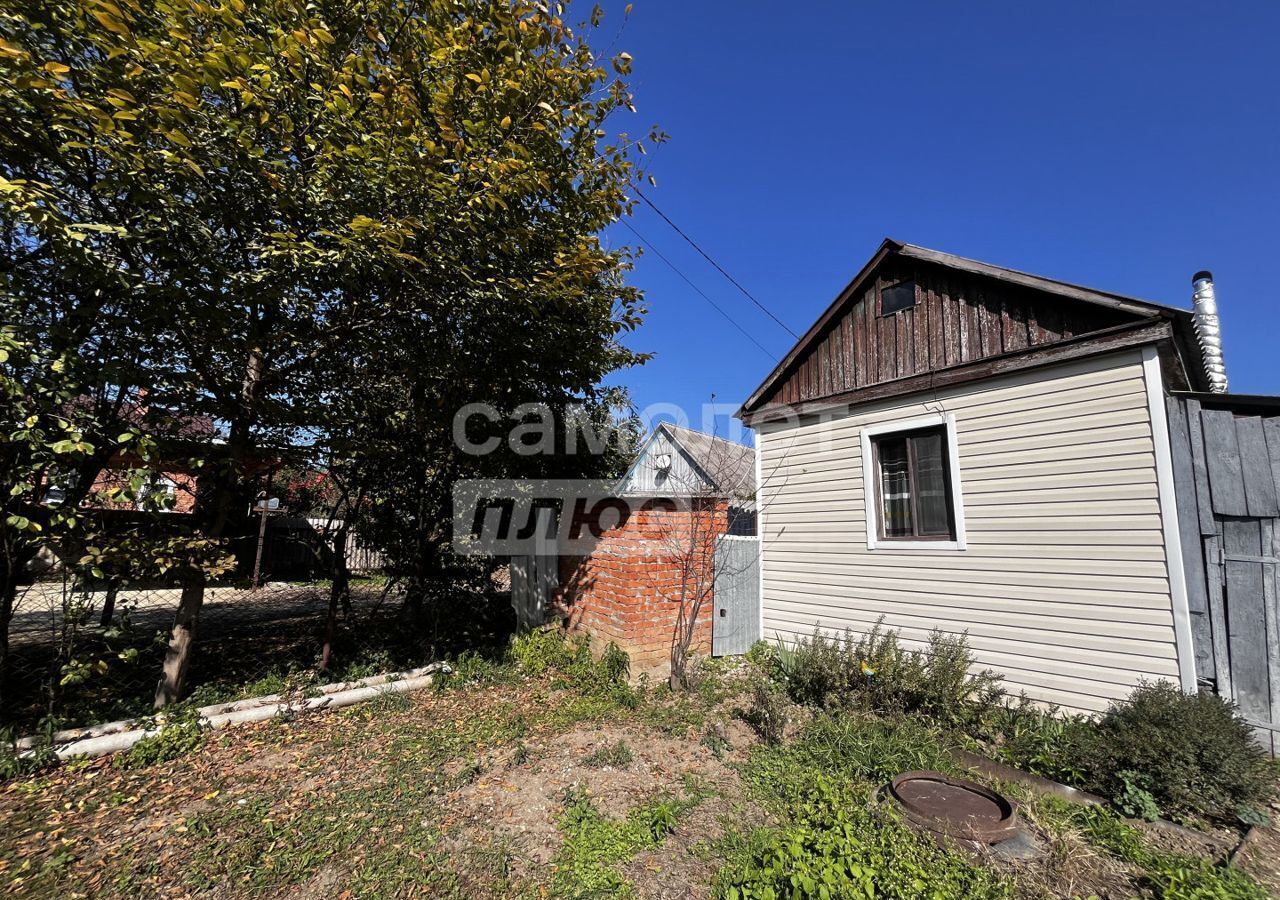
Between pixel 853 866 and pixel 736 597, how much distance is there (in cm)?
454

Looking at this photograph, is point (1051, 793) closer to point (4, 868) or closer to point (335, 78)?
point (4, 868)

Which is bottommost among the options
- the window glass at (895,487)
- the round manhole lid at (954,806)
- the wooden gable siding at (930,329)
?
the round manhole lid at (954,806)

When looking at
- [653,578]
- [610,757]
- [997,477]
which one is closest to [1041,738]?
[997,477]

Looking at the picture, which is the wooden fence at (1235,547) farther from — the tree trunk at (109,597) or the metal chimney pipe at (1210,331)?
the tree trunk at (109,597)

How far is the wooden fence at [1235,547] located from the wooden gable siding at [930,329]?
4.07ft

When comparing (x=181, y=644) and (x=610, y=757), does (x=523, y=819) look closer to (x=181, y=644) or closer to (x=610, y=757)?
(x=610, y=757)

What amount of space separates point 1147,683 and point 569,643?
18.5 feet

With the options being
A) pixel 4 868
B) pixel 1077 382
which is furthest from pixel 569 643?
pixel 1077 382

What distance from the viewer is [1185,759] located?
3.42 metres

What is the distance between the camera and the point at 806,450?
6832 millimetres

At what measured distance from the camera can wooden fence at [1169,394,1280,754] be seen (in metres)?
3.94

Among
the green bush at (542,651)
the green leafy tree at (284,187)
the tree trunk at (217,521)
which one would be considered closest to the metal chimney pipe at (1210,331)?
the green leafy tree at (284,187)

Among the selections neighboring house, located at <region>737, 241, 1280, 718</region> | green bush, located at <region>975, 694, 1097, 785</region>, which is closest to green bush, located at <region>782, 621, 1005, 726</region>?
green bush, located at <region>975, 694, 1097, 785</region>

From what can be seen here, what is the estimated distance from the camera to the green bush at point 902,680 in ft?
15.6
